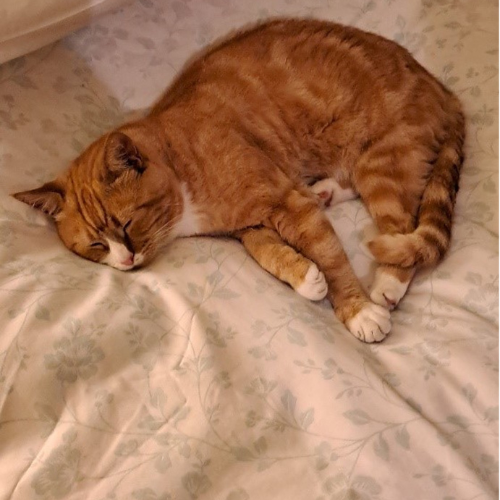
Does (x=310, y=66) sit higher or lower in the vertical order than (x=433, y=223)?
higher

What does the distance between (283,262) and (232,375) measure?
400 mm

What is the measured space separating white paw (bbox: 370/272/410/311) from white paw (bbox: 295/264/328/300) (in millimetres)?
132

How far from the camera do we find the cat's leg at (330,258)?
1.27 m

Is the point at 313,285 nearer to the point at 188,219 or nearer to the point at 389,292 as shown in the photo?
the point at 389,292

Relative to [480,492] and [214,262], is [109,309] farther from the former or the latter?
[480,492]

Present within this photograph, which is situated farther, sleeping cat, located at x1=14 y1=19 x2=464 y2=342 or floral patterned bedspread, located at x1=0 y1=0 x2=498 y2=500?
sleeping cat, located at x1=14 y1=19 x2=464 y2=342

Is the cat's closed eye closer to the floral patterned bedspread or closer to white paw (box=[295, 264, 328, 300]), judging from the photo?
the floral patterned bedspread

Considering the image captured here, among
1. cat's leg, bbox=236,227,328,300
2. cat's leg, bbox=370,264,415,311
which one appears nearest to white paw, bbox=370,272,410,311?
cat's leg, bbox=370,264,415,311

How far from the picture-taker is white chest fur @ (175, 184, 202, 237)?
1.56 metres

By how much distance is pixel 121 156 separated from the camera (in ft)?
4.64

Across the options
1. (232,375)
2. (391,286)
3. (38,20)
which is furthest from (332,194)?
(38,20)

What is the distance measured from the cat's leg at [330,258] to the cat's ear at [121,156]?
40 centimetres

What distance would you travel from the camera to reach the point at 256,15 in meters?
1.85

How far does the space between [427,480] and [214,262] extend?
67 cm
